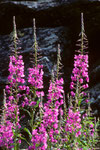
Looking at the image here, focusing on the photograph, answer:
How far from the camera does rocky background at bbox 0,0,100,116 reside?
6660mm

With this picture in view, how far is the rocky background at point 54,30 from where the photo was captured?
666cm

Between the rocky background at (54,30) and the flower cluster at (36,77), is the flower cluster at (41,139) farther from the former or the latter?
the rocky background at (54,30)

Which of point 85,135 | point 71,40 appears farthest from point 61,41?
point 85,135

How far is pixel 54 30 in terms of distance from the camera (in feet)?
24.0

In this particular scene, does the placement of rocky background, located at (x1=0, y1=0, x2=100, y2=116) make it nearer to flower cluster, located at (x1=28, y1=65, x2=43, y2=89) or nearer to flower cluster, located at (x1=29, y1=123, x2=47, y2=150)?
flower cluster, located at (x1=28, y1=65, x2=43, y2=89)

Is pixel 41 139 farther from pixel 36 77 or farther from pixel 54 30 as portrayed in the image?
pixel 54 30

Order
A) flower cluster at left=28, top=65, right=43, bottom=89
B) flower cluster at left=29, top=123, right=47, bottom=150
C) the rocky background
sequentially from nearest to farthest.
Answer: flower cluster at left=29, top=123, right=47, bottom=150, flower cluster at left=28, top=65, right=43, bottom=89, the rocky background

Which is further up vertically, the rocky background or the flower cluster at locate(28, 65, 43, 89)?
the rocky background

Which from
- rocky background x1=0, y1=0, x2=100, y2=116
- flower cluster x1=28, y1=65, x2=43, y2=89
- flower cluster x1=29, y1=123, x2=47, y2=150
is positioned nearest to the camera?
flower cluster x1=29, y1=123, x2=47, y2=150

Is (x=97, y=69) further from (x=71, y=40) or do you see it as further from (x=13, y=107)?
(x=13, y=107)

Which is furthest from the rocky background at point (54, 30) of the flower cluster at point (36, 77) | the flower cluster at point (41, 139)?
the flower cluster at point (41, 139)

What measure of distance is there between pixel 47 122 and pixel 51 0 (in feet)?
15.9

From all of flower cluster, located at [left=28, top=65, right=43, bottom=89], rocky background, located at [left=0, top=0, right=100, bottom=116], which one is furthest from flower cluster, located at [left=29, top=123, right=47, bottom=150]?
rocky background, located at [left=0, top=0, right=100, bottom=116]

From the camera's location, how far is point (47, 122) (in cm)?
330
